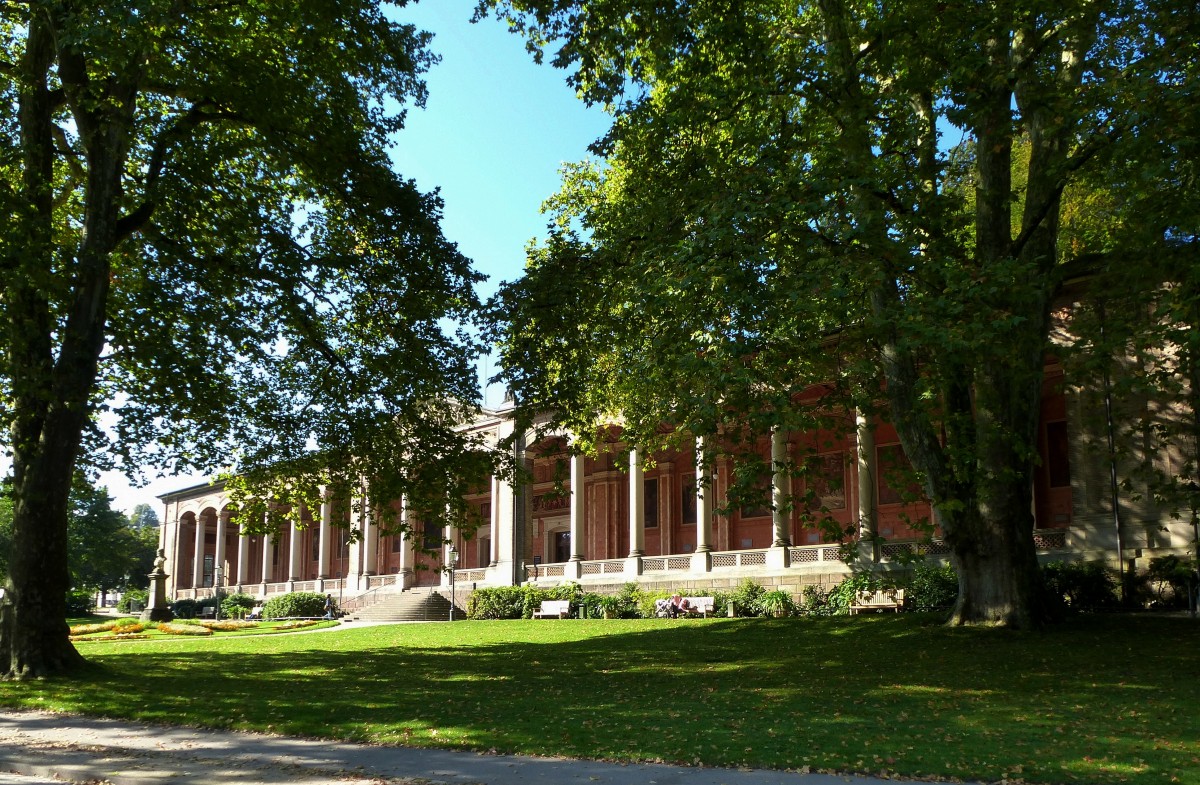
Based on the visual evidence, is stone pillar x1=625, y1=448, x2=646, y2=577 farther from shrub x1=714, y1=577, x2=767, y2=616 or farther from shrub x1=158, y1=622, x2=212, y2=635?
shrub x1=158, y1=622, x2=212, y2=635

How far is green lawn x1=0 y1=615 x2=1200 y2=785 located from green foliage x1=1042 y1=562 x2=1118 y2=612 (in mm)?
3885

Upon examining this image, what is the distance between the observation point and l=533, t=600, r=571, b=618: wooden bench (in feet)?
114

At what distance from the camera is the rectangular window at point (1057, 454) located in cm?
3192

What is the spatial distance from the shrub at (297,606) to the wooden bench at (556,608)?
20.8 metres

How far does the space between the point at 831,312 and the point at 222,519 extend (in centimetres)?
6577

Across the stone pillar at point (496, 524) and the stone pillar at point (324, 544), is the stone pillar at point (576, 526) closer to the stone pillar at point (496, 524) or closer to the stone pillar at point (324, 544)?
the stone pillar at point (496, 524)

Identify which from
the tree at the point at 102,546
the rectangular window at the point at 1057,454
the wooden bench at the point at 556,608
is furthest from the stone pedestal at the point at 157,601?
the rectangular window at the point at 1057,454

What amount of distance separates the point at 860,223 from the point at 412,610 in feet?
113

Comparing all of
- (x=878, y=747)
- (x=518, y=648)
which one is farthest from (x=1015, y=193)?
(x=518, y=648)

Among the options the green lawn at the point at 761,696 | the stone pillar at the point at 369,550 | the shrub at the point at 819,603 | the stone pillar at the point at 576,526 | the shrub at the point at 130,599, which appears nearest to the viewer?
the green lawn at the point at 761,696

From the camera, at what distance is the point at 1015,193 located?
16.1m

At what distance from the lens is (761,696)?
41.5ft

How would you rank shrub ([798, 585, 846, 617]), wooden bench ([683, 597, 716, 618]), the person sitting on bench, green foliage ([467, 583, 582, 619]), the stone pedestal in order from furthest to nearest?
the stone pedestal < green foliage ([467, 583, 582, 619]) < the person sitting on bench < wooden bench ([683, 597, 716, 618]) < shrub ([798, 585, 846, 617])

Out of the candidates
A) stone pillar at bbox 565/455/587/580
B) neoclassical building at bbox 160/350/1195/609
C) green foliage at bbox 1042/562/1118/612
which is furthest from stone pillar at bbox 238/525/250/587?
green foliage at bbox 1042/562/1118/612
